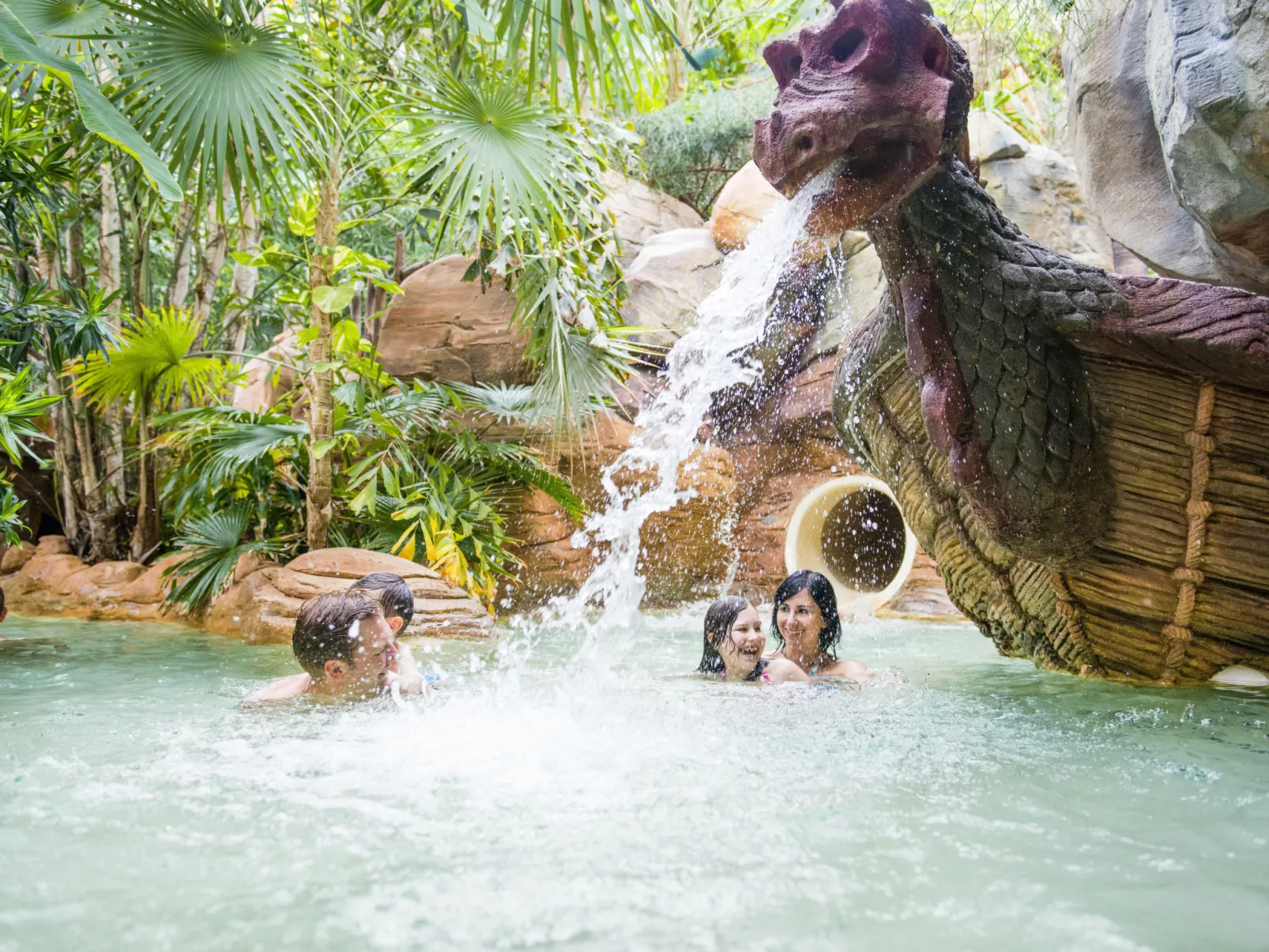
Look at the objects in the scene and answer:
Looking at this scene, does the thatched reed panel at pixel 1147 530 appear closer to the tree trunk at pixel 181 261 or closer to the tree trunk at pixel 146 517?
the tree trunk at pixel 146 517

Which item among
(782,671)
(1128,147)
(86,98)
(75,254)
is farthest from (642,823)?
(75,254)

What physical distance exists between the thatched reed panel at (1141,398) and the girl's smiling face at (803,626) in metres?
1.63

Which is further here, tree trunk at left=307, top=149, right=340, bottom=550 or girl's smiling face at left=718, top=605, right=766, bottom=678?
tree trunk at left=307, top=149, right=340, bottom=550

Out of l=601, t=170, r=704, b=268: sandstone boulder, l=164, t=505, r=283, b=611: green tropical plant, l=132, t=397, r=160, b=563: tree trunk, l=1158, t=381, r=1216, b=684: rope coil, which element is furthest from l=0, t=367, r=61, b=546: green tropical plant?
l=601, t=170, r=704, b=268: sandstone boulder

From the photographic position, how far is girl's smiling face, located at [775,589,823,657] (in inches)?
162

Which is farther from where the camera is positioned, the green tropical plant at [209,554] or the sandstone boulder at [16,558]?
the sandstone boulder at [16,558]

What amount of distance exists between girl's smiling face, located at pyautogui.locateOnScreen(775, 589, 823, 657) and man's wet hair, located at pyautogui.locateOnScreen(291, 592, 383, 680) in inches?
69.0

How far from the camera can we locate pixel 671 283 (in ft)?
30.9

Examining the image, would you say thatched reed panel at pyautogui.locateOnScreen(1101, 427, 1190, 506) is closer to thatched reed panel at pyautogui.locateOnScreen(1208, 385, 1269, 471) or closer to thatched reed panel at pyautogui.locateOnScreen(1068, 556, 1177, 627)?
thatched reed panel at pyautogui.locateOnScreen(1208, 385, 1269, 471)

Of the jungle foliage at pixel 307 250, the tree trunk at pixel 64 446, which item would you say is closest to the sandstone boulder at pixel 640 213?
the jungle foliage at pixel 307 250

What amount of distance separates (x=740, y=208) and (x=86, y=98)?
8.14 metres

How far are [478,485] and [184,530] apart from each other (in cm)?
208

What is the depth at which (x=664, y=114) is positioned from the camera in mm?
11352

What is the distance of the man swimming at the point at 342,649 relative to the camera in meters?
3.30
